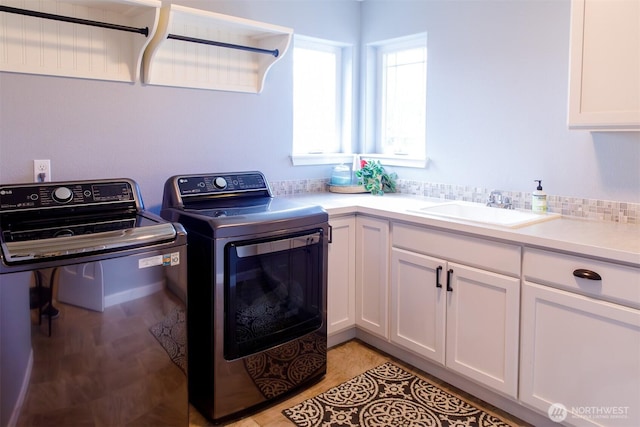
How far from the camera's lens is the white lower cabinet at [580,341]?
5.73 ft

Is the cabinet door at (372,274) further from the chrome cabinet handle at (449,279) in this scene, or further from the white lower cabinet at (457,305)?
the chrome cabinet handle at (449,279)

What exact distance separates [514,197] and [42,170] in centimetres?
238

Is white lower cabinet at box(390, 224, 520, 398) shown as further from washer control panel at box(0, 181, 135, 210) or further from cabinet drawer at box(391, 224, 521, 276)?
washer control panel at box(0, 181, 135, 210)

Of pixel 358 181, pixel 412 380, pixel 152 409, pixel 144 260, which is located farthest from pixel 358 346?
pixel 144 260

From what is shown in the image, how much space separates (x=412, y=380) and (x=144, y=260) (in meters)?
1.55

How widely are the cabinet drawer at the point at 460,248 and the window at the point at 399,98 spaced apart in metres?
0.88

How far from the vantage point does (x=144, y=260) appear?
177cm

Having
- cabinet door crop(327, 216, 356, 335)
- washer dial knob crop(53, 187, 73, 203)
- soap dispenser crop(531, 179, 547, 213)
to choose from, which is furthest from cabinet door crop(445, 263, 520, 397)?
washer dial knob crop(53, 187, 73, 203)

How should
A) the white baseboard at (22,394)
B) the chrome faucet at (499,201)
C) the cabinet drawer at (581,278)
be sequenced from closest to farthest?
the white baseboard at (22,394)
the cabinet drawer at (581,278)
the chrome faucet at (499,201)

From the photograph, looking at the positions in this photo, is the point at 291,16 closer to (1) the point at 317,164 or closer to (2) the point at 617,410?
(1) the point at 317,164

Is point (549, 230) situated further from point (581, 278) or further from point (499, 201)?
point (499, 201)

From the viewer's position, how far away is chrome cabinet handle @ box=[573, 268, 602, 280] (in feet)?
5.90

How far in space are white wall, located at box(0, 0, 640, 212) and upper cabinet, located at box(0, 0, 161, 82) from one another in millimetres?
65

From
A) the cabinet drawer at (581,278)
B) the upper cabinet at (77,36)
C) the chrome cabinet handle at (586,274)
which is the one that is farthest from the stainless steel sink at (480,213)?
the upper cabinet at (77,36)
